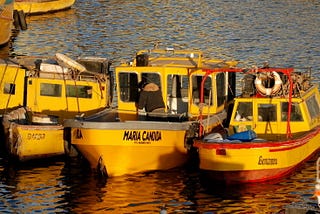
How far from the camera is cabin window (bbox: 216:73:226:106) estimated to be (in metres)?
34.0

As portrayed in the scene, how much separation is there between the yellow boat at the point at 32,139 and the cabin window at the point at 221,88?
4.73 meters

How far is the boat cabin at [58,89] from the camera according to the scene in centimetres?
3612

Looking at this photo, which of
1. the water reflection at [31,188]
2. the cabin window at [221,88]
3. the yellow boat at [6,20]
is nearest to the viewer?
the water reflection at [31,188]

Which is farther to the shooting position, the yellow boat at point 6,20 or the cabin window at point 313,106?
the yellow boat at point 6,20

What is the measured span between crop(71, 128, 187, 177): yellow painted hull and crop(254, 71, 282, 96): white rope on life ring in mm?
2556

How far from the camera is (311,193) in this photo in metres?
29.9

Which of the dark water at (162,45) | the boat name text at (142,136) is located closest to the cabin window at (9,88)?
the dark water at (162,45)

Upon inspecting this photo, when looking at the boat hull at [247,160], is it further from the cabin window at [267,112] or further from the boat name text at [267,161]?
the cabin window at [267,112]

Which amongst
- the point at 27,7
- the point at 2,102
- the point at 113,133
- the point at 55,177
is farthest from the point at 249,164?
the point at 27,7

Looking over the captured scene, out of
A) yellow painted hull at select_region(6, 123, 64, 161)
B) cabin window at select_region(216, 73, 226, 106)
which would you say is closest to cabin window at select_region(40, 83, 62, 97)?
yellow painted hull at select_region(6, 123, 64, 161)

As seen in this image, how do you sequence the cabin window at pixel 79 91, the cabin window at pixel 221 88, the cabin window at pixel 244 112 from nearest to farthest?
1. the cabin window at pixel 244 112
2. the cabin window at pixel 221 88
3. the cabin window at pixel 79 91

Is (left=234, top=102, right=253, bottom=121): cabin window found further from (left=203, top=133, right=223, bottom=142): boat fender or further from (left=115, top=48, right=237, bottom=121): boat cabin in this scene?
(left=203, top=133, right=223, bottom=142): boat fender

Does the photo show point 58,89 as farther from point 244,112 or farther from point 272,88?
point 272,88

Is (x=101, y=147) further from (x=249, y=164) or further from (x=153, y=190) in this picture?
(x=249, y=164)
